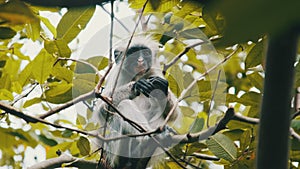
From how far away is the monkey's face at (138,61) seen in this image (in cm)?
441

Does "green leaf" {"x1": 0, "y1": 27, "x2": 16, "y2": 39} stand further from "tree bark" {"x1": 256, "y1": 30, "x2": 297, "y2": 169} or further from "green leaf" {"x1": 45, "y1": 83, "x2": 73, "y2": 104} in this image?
"tree bark" {"x1": 256, "y1": 30, "x2": 297, "y2": 169}

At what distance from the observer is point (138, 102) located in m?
4.36

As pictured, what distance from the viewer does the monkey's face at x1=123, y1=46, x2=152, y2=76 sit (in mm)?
4407

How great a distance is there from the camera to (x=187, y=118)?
355cm

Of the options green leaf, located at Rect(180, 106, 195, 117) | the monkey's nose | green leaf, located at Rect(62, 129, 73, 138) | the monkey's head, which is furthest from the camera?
the monkey's nose

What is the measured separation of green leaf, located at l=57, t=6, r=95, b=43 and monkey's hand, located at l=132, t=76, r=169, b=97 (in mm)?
1018

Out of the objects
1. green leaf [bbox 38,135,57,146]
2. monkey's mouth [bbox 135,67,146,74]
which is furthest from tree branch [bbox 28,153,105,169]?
monkey's mouth [bbox 135,67,146,74]

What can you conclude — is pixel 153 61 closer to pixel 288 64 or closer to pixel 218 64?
pixel 218 64

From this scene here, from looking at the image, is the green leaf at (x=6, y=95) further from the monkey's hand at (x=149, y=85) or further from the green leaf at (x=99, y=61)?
the monkey's hand at (x=149, y=85)

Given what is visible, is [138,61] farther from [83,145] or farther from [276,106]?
[276,106]

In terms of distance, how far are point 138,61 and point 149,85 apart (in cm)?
55

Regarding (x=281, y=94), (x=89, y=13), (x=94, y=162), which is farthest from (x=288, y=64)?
(x=94, y=162)

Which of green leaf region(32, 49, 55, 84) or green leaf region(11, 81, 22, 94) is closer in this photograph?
green leaf region(32, 49, 55, 84)

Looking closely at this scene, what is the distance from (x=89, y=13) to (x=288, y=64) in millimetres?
1911
